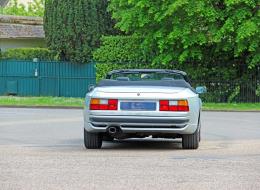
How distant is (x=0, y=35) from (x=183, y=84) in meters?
38.6

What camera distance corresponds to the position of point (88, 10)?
4412cm

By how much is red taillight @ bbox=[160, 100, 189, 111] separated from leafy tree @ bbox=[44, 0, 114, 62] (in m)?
30.0

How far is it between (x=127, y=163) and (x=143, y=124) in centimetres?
210

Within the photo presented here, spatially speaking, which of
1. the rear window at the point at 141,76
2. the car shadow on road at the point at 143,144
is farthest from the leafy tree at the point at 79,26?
the car shadow on road at the point at 143,144

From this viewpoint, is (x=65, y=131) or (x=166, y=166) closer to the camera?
(x=166, y=166)

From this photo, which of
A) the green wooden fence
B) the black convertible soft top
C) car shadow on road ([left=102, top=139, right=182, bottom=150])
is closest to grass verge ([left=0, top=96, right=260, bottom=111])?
the green wooden fence

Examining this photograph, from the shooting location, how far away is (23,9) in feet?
264

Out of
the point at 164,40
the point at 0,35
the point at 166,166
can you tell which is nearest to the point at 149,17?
the point at 164,40

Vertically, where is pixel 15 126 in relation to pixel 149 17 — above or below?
below

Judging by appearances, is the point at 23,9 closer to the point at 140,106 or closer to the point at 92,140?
the point at 92,140

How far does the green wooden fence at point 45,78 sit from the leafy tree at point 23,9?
29.0 m

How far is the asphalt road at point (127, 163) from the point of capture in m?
10.2

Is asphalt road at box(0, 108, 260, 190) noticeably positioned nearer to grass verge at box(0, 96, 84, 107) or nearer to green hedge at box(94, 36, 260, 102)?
grass verge at box(0, 96, 84, 107)

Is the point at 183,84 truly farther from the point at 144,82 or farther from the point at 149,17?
the point at 149,17
